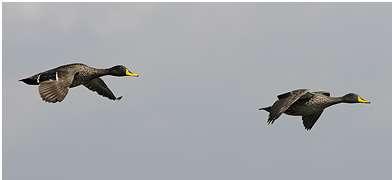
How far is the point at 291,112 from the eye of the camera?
152 ft

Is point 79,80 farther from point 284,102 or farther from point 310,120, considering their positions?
point 310,120

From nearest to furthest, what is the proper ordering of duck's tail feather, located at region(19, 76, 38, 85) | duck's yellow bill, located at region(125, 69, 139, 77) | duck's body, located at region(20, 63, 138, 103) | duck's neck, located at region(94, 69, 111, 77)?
1. duck's body, located at region(20, 63, 138, 103)
2. duck's tail feather, located at region(19, 76, 38, 85)
3. duck's neck, located at region(94, 69, 111, 77)
4. duck's yellow bill, located at region(125, 69, 139, 77)

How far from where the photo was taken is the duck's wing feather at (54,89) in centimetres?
4084

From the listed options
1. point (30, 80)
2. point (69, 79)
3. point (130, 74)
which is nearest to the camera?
point (69, 79)

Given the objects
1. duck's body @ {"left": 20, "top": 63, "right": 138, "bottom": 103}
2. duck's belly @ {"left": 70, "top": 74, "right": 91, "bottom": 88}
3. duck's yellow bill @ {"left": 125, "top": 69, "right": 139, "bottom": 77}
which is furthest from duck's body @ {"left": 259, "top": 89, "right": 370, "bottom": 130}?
duck's belly @ {"left": 70, "top": 74, "right": 91, "bottom": 88}

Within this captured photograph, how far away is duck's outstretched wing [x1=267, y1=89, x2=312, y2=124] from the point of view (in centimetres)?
4321

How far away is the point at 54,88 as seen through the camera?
41406 millimetres

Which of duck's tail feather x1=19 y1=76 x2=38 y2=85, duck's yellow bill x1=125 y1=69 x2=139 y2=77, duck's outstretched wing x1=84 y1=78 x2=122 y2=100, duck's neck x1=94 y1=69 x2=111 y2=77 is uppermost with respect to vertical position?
duck's tail feather x1=19 y1=76 x2=38 y2=85

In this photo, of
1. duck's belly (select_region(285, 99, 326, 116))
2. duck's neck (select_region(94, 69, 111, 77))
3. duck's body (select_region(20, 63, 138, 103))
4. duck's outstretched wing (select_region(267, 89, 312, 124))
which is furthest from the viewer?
duck's belly (select_region(285, 99, 326, 116))

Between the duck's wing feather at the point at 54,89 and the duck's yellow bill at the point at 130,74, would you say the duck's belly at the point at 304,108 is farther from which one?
the duck's wing feather at the point at 54,89

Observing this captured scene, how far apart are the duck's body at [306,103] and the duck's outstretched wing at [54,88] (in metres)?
7.69

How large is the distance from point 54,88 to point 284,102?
894cm

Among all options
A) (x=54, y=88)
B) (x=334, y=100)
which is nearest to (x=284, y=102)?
(x=334, y=100)

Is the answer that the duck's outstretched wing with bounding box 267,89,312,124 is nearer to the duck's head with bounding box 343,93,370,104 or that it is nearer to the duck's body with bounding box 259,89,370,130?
the duck's body with bounding box 259,89,370,130
